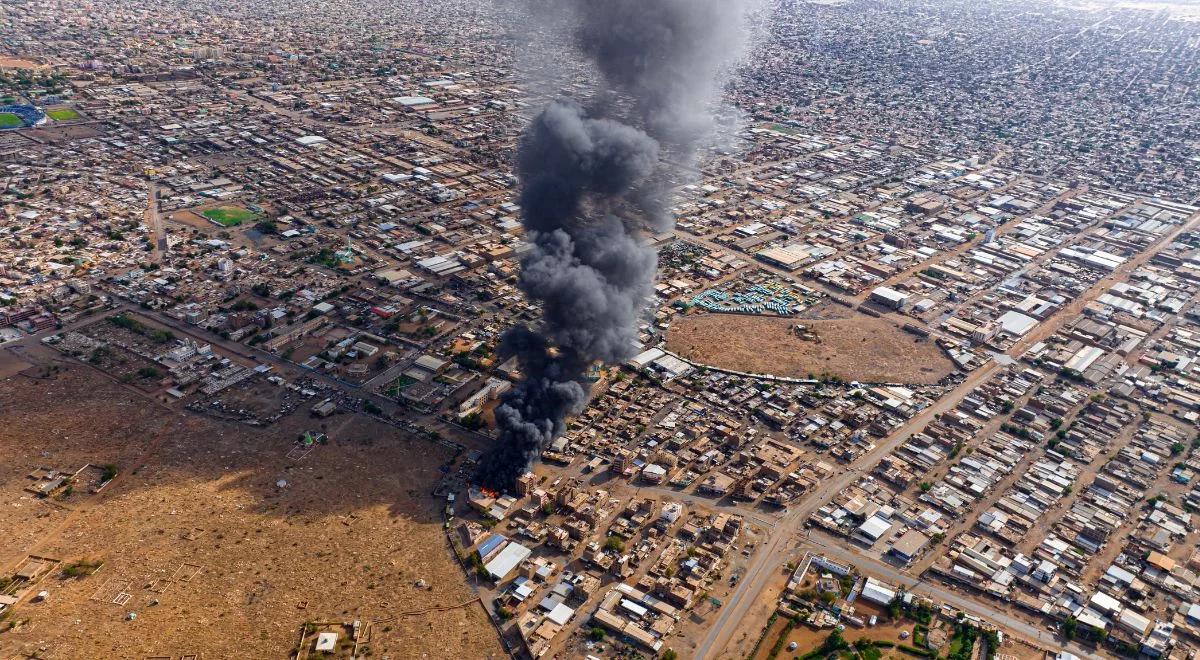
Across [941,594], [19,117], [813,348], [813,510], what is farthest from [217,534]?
[19,117]

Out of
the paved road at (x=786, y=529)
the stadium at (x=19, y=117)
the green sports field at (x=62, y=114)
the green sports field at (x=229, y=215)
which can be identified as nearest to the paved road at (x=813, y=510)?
the paved road at (x=786, y=529)

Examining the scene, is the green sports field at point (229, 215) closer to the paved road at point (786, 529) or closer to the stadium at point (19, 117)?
the stadium at point (19, 117)

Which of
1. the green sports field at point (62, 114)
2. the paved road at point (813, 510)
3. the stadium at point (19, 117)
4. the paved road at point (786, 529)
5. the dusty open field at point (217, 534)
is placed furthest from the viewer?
the green sports field at point (62, 114)

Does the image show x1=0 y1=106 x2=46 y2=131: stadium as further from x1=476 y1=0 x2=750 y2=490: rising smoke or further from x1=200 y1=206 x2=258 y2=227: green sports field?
x1=476 y1=0 x2=750 y2=490: rising smoke

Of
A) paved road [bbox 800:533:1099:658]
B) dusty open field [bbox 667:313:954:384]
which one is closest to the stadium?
dusty open field [bbox 667:313:954:384]

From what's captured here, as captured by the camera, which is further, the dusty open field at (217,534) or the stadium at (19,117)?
the stadium at (19,117)

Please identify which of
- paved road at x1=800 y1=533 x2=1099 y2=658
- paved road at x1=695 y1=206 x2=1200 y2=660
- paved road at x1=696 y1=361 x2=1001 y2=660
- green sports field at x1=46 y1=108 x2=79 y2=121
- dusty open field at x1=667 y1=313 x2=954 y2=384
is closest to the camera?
paved road at x1=696 y1=361 x2=1001 y2=660

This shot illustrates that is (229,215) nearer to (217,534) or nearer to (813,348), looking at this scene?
(217,534)
